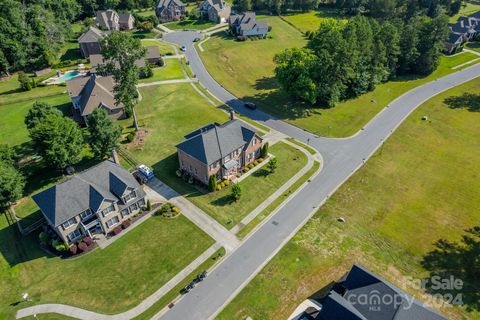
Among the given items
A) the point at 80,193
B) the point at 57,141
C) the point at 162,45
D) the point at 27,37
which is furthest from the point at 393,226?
the point at 27,37

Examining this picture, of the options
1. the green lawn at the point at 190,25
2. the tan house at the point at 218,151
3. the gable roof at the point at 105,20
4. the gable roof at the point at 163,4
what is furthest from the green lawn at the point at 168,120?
the gable roof at the point at 163,4

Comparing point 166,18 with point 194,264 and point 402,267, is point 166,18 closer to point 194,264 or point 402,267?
point 194,264

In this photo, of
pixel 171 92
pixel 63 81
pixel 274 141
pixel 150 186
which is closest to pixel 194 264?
pixel 150 186

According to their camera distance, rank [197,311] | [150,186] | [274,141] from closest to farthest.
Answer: [197,311]
[150,186]
[274,141]

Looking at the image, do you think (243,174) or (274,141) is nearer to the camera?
(243,174)

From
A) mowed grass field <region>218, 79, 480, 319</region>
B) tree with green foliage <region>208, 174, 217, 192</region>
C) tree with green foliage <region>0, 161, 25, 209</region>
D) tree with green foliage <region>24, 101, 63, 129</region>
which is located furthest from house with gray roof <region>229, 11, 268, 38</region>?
tree with green foliage <region>0, 161, 25, 209</region>

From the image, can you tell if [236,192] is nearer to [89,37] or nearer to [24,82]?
[24,82]

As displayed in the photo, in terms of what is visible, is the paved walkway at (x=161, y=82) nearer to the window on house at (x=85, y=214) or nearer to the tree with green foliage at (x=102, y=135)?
the tree with green foliage at (x=102, y=135)

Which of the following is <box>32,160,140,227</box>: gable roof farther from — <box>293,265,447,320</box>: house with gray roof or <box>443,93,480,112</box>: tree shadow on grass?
<box>443,93,480,112</box>: tree shadow on grass
